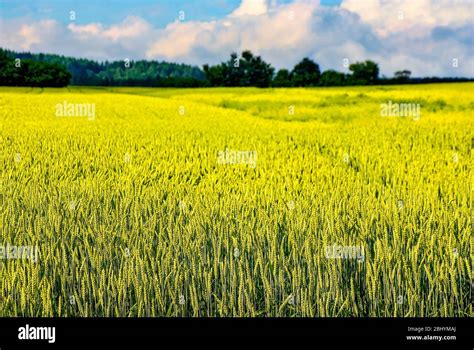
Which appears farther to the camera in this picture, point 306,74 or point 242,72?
point 306,74

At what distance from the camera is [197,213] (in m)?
3.58

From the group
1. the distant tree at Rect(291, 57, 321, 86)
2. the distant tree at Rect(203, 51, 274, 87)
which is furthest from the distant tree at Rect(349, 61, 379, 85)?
the distant tree at Rect(203, 51, 274, 87)

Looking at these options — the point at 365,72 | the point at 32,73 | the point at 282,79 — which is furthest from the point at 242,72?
the point at 32,73

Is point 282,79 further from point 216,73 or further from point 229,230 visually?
point 229,230

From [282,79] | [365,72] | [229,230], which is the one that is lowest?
[229,230]

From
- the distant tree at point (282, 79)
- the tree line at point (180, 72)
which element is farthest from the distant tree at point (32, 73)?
the distant tree at point (282, 79)

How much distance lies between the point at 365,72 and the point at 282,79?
1641 millimetres

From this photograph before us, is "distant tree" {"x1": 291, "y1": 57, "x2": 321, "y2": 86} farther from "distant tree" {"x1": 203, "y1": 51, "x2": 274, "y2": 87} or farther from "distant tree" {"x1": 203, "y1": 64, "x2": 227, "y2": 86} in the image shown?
"distant tree" {"x1": 203, "y1": 64, "x2": 227, "y2": 86}

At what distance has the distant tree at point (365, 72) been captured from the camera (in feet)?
20.7

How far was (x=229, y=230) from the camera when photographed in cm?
351

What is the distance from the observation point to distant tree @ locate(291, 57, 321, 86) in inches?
196

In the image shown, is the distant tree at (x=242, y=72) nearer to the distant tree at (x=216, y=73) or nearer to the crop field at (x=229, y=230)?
the distant tree at (x=216, y=73)
